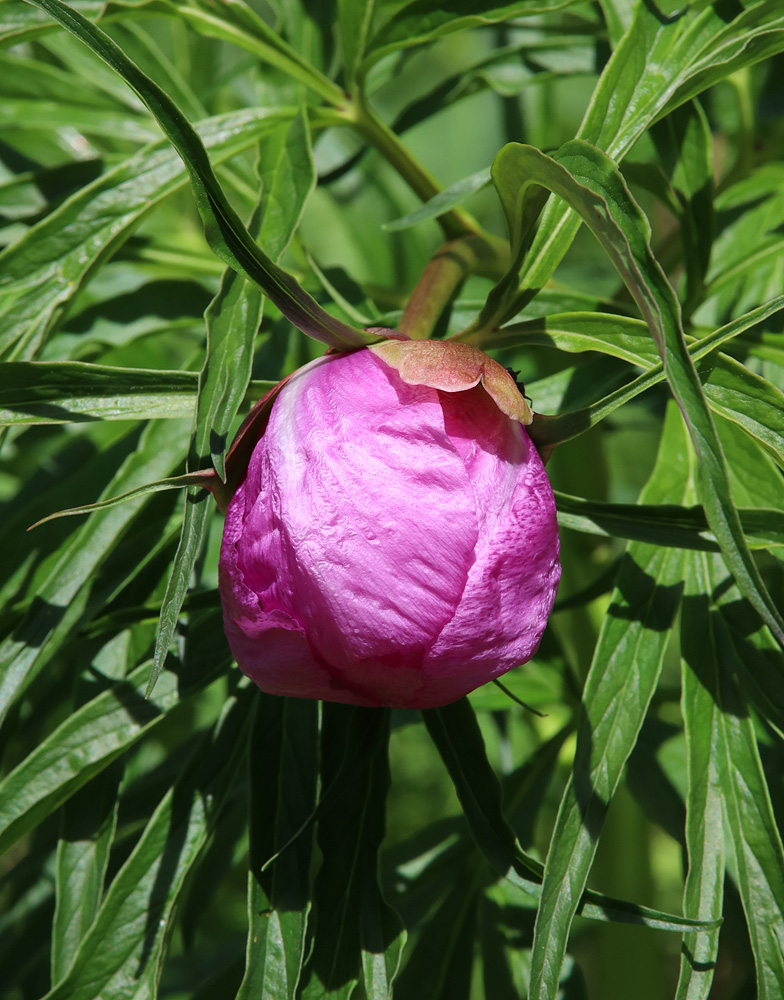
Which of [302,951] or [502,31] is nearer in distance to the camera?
[302,951]

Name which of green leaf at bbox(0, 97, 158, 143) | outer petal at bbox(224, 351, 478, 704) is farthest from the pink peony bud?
green leaf at bbox(0, 97, 158, 143)

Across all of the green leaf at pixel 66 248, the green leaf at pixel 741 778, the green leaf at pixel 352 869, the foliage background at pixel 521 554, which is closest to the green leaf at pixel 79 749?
the foliage background at pixel 521 554

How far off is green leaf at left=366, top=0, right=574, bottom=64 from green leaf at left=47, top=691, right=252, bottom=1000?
0.51 m

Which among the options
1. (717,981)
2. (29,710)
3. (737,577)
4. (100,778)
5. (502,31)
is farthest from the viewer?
(717,981)

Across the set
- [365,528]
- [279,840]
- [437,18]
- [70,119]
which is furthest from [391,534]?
[70,119]

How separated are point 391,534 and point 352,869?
26cm

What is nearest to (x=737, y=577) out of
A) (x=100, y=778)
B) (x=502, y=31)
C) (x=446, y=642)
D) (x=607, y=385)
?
(x=446, y=642)

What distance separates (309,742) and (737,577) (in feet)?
1.01

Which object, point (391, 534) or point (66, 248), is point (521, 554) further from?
point (66, 248)

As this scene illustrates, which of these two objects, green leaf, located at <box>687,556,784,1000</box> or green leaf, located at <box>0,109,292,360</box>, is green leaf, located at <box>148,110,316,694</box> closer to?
green leaf, located at <box>0,109,292,360</box>

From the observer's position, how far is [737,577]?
301mm

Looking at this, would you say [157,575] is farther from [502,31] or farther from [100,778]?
[502,31]

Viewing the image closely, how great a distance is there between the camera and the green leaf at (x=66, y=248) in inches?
21.1

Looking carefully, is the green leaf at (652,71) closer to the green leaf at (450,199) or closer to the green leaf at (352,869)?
the green leaf at (450,199)
